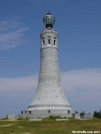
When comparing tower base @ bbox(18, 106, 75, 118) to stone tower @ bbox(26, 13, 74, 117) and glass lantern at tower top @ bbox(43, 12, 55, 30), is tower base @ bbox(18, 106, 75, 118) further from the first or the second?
glass lantern at tower top @ bbox(43, 12, 55, 30)

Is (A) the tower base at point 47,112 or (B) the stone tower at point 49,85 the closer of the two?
(A) the tower base at point 47,112

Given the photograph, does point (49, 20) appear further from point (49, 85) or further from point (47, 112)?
point (47, 112)

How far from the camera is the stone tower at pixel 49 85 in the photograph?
8088cm

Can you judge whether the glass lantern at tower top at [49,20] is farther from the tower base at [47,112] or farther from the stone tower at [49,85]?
the tower base at [47,112]

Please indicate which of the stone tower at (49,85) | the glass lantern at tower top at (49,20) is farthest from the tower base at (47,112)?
the glass lantern at tower top at (49,20)

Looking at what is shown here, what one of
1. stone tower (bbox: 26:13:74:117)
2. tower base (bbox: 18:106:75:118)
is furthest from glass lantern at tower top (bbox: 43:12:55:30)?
tower base (bbox: 18:106:75:118)

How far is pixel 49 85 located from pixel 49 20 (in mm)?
19282

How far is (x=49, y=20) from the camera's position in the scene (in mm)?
90562

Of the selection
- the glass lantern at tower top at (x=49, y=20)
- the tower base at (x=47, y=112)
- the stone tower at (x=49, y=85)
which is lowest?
the tower base at (x=47, y=112)

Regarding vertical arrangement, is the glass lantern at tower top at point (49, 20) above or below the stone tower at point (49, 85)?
above

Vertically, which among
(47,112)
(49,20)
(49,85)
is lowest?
(47,112)

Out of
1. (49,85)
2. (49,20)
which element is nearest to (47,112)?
(49,85)

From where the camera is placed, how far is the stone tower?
3184 inches

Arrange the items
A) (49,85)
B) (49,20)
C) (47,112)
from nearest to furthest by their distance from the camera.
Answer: (47,112) → (49,85) → (49,20)
